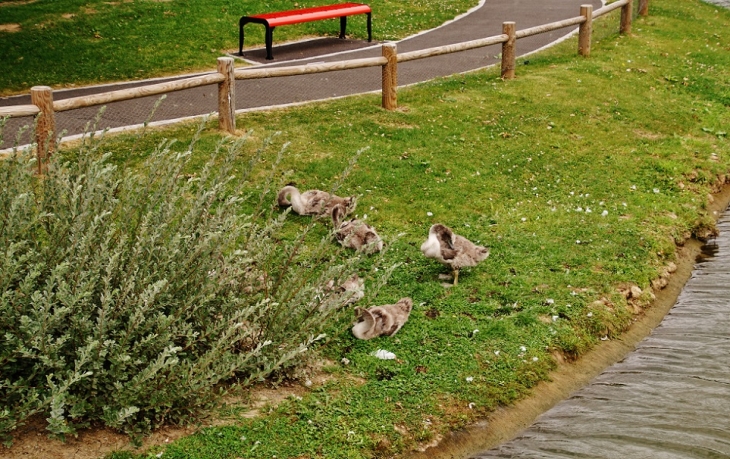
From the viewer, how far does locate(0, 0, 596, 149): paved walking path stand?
13.7 meters

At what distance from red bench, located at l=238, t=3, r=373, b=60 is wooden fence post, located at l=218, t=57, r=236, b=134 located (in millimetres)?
6691

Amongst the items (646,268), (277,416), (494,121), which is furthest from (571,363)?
(494,121)

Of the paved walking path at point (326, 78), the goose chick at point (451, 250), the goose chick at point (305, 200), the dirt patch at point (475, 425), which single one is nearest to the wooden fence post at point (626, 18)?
the paved walking path at point (326, 78)

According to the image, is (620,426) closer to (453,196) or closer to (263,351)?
(263,351)

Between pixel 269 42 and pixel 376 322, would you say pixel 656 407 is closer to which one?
pixel 376 322

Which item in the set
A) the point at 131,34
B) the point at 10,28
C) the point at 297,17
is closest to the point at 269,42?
the point at 297,17

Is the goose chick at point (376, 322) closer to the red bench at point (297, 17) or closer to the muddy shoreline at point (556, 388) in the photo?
the muddy shoreline at point (556, 388)

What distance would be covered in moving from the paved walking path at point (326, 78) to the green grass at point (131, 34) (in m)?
0.71

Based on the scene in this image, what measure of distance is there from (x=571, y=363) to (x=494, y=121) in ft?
21.7

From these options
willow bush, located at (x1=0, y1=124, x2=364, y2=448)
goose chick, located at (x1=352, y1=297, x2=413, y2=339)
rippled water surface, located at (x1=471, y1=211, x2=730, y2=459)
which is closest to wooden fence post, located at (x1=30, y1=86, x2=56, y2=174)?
willow bush, located at (x1=0, y1=124, x2=364, y2=448)

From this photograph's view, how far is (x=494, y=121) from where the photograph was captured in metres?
14.0

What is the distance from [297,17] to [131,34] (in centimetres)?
385

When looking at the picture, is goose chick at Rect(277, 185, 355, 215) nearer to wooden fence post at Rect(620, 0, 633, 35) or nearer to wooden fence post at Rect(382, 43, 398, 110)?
wooden fence post at Rect(382, 43, 398, 110)

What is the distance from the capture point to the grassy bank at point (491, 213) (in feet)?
22.7
